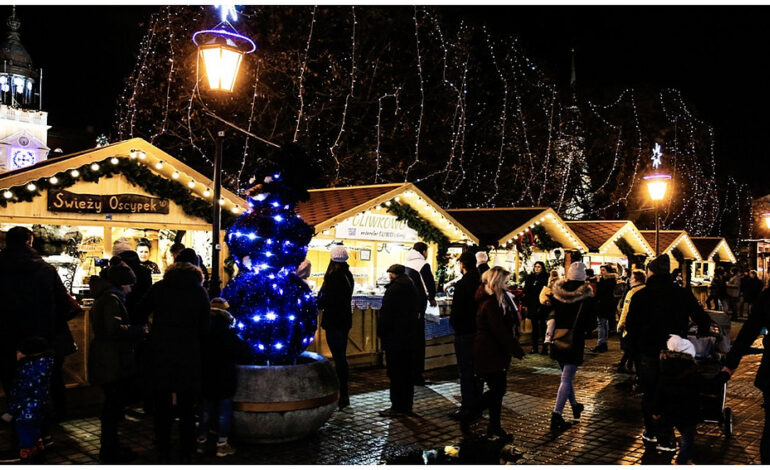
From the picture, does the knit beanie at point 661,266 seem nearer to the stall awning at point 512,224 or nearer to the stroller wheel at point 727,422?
the stroller wheel at point 727,422

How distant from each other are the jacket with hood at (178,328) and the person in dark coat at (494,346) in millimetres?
2800

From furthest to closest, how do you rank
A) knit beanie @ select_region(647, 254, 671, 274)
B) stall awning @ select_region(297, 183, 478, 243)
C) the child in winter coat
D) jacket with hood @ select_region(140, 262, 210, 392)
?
stall awning @ select_region(297, 183, 478, 243)
knit beanie @ select_region(647, 254, 671, 274)
the child in winter coat
jacket with hood @ select_region(140, 262, 210, 392)

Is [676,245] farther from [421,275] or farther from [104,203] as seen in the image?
[104,203]

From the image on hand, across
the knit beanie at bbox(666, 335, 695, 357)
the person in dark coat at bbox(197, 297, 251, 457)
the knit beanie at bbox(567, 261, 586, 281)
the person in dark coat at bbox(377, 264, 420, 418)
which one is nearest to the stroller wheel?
the knit beanie at bbox(666, 335, 695, 357)

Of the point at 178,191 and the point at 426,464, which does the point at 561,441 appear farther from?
the point at 178,191

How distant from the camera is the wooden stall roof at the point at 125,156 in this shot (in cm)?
948

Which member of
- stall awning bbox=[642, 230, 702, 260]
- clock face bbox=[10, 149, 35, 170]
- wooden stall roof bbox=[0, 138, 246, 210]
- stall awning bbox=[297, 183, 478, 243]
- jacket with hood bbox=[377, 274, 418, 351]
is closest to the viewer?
jacket with hood bbox=[377, 274, 418, 351]

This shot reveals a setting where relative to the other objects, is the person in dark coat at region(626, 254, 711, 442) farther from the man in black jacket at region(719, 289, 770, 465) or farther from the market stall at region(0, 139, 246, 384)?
the market stall at region(0, 139, 246, 384)

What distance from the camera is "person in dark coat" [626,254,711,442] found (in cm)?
647

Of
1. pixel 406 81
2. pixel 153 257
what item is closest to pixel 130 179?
pixel 153 257

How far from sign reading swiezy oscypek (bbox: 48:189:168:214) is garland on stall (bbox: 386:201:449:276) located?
17.8 feet

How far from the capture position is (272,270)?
6.33 metres

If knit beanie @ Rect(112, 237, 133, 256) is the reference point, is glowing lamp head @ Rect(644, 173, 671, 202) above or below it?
above

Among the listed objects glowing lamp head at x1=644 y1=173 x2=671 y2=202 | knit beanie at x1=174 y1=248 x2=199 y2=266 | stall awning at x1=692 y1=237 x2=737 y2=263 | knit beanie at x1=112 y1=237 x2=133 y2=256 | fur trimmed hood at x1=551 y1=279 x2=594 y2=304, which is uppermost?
glowing lamp head at x1=644 y1=173 x2=671 y2=202
